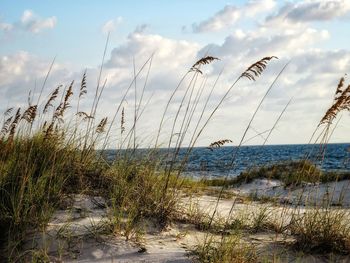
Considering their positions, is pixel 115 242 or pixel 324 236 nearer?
pixel 115 242

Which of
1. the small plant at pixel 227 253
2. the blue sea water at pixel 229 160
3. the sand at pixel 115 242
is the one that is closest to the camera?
the small plant at pixel 227 253

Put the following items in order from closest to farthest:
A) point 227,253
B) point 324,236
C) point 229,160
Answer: point 227,253, point 324,236, point 229,160

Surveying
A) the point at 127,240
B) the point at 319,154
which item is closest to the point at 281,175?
the point at 319,154

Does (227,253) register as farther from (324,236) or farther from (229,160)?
(229,160)

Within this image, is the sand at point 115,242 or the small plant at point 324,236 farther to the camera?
the small plant at point 324,236

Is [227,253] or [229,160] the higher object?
[229,160]

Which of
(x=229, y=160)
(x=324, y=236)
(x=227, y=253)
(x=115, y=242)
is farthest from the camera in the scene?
(x=229, y=160)

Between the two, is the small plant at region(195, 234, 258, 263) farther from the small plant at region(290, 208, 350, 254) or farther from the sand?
the small plant at region(290, 208, 350, 254)

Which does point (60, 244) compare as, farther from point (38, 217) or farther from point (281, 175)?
point (281, 175)

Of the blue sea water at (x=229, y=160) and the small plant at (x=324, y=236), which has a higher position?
the blue sea water at (x=229, y=160)

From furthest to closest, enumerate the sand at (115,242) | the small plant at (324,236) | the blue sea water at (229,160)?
1. the blue sea water at (229,160)
2. the small plant at (324,236)
3. the sand at (115,242)

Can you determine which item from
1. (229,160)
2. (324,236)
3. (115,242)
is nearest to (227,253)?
(115,242)

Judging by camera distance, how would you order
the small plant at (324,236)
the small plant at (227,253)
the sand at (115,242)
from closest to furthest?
the small plant at (227,253) → the sand at (115,242) → the small plant at (324,236)

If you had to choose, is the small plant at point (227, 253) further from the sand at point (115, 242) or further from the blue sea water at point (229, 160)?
the blue sea water at point (229, 160)
